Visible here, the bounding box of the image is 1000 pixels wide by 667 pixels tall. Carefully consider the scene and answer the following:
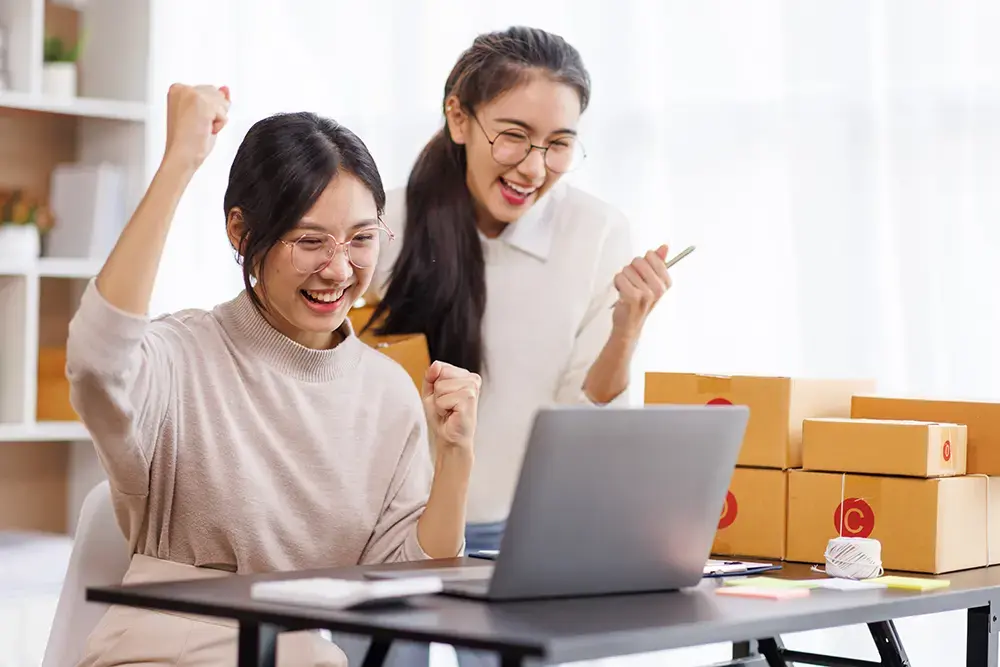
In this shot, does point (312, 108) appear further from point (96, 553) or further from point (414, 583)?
point (414, 583)

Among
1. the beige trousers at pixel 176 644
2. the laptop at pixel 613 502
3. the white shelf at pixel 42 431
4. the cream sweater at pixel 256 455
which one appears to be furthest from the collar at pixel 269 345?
the white shelf at pixel 42 431

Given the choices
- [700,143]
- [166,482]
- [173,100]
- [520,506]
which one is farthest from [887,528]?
[700,143]

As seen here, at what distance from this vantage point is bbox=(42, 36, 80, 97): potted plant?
3371 millimetres

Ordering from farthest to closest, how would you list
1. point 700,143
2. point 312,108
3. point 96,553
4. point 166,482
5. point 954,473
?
point 312,108 < point 700,143 < point 954,473 < point 96,553 < point 166,482

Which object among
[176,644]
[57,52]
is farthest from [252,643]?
[57,52]

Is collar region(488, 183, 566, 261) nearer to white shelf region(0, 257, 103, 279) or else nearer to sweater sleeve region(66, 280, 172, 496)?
sweater sleeve region(66, 280, 172, 496)

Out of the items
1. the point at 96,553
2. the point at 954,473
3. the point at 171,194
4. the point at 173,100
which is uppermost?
the point at 173,100

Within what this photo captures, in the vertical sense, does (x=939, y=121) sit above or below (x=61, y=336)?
above

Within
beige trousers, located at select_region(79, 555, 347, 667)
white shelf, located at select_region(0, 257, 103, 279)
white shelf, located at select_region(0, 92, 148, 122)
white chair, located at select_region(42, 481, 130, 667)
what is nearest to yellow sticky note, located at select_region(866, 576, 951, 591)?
beige trousers, located at select_region(79, 555, 347, 667)

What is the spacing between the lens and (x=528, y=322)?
2260mm

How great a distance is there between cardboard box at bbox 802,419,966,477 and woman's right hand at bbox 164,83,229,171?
37.1 inches

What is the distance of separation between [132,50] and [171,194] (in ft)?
7.24

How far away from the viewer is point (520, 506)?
120cm

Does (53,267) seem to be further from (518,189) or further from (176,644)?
(176,644)
